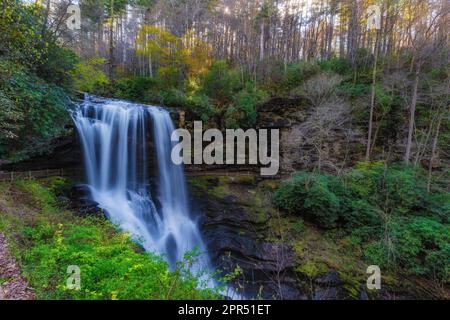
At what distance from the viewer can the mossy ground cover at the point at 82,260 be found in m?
3.41

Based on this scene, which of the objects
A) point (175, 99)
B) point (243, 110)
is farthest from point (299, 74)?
point (175, 99)

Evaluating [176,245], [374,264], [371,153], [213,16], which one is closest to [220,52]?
[213,16]

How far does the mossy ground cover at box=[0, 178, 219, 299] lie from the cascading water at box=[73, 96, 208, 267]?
1984 mm

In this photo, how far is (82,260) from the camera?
4062 mm

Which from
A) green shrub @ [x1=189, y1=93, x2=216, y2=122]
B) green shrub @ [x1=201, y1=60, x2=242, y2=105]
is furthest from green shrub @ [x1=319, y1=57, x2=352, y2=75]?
green shrub @ [x1=189, y1=93, x2=216, y2=122]

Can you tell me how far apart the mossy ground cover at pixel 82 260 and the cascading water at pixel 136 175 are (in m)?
1.98

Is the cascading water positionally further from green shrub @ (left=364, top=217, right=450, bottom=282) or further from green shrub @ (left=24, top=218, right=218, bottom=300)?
green shrub @ (left=364, top=217, right=450, bottom=282)

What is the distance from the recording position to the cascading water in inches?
349

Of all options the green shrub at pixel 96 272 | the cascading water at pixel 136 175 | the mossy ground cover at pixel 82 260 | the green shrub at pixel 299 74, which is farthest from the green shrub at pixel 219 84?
the green shrub at pixel 96 272

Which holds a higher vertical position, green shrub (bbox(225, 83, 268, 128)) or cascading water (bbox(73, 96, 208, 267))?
green shrub (bbox(225, 83, 268, 128))

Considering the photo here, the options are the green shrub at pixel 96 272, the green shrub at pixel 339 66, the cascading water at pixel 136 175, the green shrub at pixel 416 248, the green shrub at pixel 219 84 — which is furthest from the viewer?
the green shrub at pixel 339 66

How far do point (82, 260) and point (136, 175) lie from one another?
7571 millimetres

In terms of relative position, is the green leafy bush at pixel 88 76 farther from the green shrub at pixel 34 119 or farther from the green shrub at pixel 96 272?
the green shrub at pixel 96 272

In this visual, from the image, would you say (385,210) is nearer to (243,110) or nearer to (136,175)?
(243,110)
